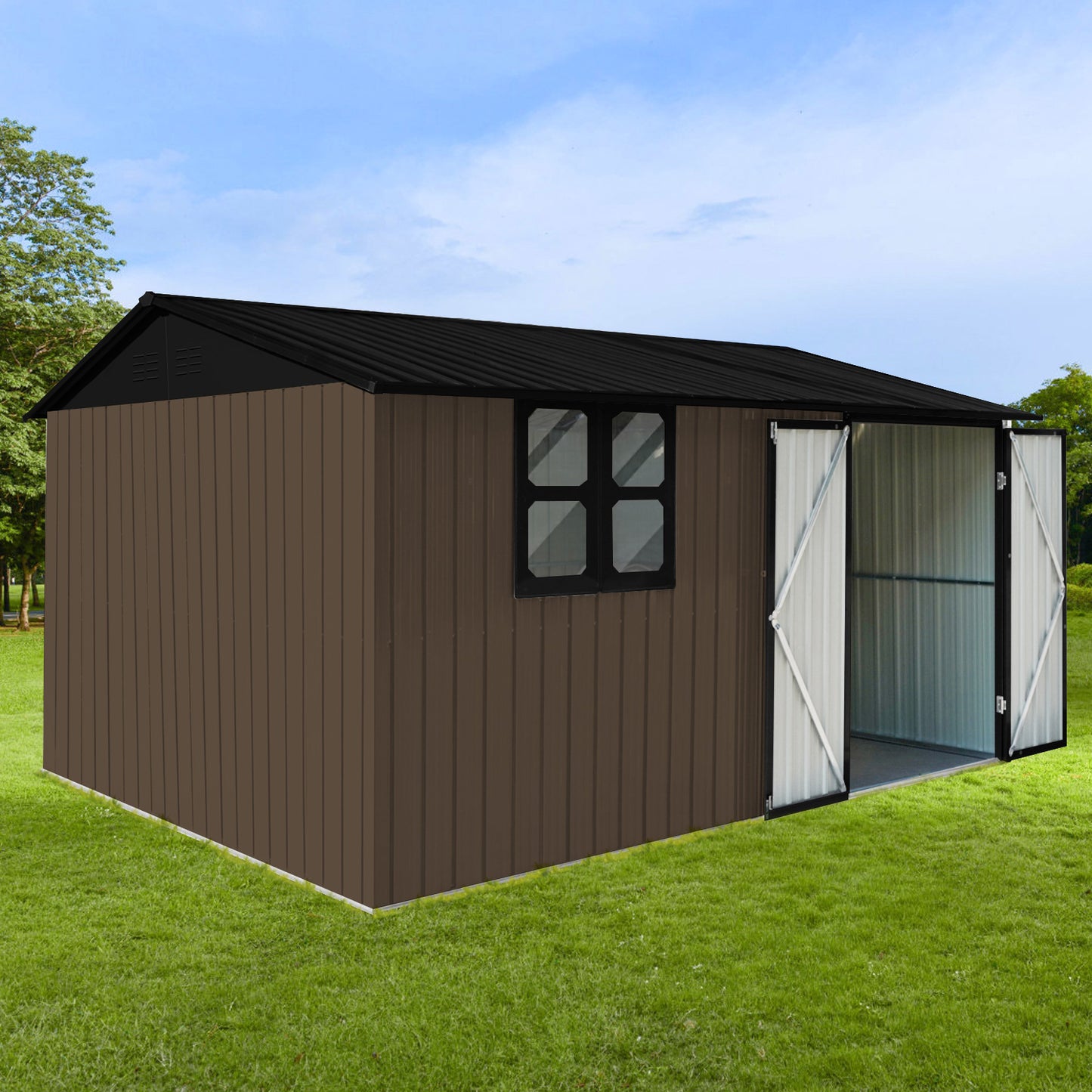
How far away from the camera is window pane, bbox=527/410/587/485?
674 cm

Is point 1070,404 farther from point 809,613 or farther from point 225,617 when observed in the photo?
point 225,617

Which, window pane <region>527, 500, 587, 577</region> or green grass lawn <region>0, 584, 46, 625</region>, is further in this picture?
green grass lawn <region>0, 584, 46, 625</region>

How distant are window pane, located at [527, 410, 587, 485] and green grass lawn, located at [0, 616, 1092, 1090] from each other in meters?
2.07

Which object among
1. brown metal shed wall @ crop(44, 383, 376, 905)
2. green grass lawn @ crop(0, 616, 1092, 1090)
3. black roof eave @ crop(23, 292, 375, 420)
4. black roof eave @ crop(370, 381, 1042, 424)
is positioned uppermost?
black roof eave @ crop(23, 292, 375, 420)

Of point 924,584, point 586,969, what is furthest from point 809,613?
point 586,969

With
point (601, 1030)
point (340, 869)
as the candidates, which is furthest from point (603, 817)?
point (601, 1030)

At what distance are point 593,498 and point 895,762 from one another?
4.20 m

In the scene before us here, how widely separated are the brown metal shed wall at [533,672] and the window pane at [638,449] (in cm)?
16

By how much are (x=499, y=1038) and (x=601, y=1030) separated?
0.39 meters

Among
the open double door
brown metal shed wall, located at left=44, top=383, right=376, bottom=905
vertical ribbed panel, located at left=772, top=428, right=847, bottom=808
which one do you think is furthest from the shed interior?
brown metal shed wall, located at left=44, top=383, right=376, bottom=905

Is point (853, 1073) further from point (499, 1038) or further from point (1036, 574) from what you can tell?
point (1036, 574)

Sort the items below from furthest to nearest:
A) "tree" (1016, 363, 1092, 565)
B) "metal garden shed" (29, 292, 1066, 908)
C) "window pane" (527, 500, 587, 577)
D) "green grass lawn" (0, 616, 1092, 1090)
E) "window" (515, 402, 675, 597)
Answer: "tree" (1016, 363, 1092, 565) < "window pane" (527, 500, 587, 577) < "window" (515, 402, 675, 597) < "metal garden shed" (29, 292, 1066, 908) < "green grass lawn" (0, 616, 1092, 1090)

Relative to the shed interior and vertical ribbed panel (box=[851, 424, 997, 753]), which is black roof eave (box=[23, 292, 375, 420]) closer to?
the shed interior

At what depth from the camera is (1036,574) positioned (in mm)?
10070
